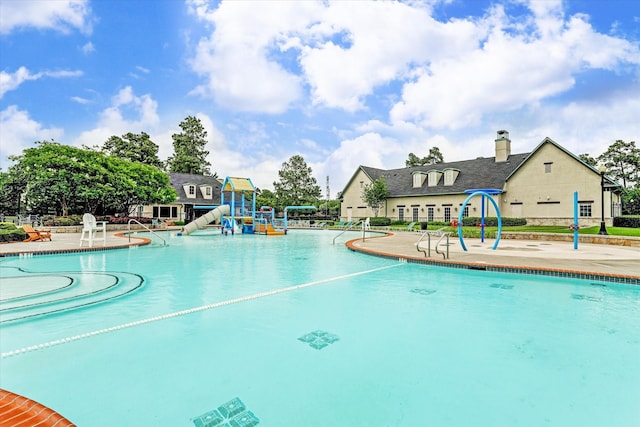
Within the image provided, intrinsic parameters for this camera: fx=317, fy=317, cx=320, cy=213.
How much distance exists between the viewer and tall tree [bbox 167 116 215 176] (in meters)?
48.0

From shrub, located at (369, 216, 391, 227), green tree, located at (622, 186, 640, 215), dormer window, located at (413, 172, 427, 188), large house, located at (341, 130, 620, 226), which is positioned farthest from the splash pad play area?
green tree, located at (622, 186, 640, 215)

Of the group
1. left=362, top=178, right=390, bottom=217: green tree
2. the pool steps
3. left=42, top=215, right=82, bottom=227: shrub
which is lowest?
the pool steps

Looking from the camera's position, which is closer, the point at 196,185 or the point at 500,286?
the point at 500,286

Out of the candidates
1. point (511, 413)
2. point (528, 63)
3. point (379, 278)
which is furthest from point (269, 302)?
point (528, 63)

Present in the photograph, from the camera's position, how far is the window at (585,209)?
24016 millimetres

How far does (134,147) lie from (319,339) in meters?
49.1

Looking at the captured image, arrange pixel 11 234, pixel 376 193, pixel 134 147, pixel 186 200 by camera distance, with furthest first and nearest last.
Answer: pixel 134 147 < pixel 186 200 < pixel 376 193 < pixel 11 234

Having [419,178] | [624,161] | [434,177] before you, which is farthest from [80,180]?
[624,161]

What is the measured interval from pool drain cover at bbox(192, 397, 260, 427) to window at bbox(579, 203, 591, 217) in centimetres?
2984

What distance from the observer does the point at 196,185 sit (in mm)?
38500

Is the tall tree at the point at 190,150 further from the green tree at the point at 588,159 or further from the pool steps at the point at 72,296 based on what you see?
the green tree at the point at 588,159

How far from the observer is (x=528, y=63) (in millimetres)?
16156

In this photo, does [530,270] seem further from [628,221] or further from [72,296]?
[628,221]

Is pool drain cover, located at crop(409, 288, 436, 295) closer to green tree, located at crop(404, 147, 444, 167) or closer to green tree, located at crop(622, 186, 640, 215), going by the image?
green tree, located at crop(622, 186, 640, 215)
